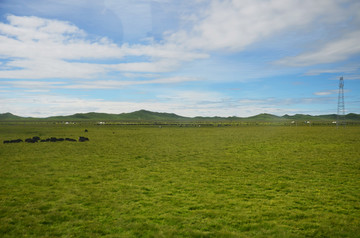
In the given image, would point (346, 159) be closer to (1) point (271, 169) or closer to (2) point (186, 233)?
(1) point (271, 169)

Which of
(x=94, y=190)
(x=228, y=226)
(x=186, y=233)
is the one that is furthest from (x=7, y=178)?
(x=228, y=226)

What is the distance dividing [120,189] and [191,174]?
5635mm

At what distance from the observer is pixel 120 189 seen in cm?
1336

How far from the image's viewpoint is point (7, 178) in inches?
611

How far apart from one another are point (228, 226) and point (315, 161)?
17366mm

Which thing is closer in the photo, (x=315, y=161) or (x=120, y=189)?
(x=120, y=189)

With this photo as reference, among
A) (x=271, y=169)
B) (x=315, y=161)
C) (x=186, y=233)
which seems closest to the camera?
(x=186, y=233)

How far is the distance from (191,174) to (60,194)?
860 cm

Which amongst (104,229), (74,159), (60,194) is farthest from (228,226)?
(74,159)

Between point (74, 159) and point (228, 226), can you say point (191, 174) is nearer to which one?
point (228, 226)

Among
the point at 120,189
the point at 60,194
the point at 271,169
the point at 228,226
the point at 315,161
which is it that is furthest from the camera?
the point at 315,161

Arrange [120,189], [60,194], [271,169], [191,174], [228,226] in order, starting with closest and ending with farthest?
1. [228,226]
2. [60,194]
3. [120,189]
4. [191,174]
5. [271,169]

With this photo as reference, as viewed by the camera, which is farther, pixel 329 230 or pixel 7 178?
pixel 7 178

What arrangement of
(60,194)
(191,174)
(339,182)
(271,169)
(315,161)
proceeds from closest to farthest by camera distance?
1. (60,194)
2. (339,182)
3. (191,174)
4. (271,169)
5. (315,161)
